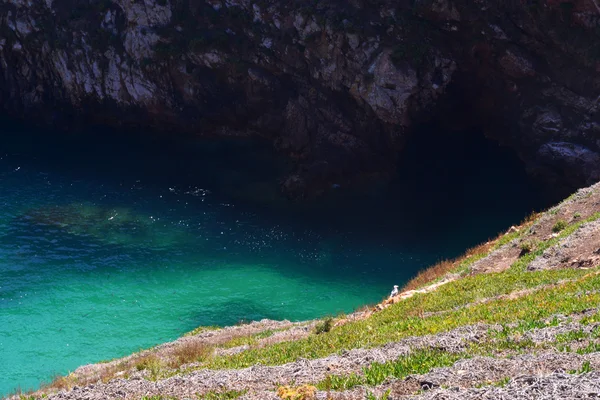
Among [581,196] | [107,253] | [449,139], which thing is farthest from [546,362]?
[449,139]

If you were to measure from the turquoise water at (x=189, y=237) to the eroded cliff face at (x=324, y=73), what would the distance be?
3.71 m

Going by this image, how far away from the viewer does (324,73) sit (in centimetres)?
6359

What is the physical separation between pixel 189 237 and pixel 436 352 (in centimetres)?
3774

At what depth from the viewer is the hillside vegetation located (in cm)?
1278

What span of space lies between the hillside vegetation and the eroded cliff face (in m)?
29.4

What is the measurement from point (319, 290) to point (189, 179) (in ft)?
83.4

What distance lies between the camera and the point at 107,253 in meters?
47.9

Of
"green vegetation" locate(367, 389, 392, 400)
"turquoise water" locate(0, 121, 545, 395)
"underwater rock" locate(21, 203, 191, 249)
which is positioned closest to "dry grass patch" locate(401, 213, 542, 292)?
"turquoise water" locate(0, 121, 545, 395)

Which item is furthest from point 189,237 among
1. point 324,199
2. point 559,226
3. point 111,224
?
point 559,226

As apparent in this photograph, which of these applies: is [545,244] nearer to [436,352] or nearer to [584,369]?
[436,352]

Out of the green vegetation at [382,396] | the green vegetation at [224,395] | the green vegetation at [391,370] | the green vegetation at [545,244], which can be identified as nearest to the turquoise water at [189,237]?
the green vegetation at [545,244]

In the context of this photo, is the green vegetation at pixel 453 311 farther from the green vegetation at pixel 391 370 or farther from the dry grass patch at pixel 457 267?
the dry grass patch at pixel 457 267

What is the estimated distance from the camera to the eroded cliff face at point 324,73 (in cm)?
5453

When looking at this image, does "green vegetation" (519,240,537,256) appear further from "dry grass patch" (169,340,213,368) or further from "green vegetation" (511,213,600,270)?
"dry grass patch" (169,340,213,368)
